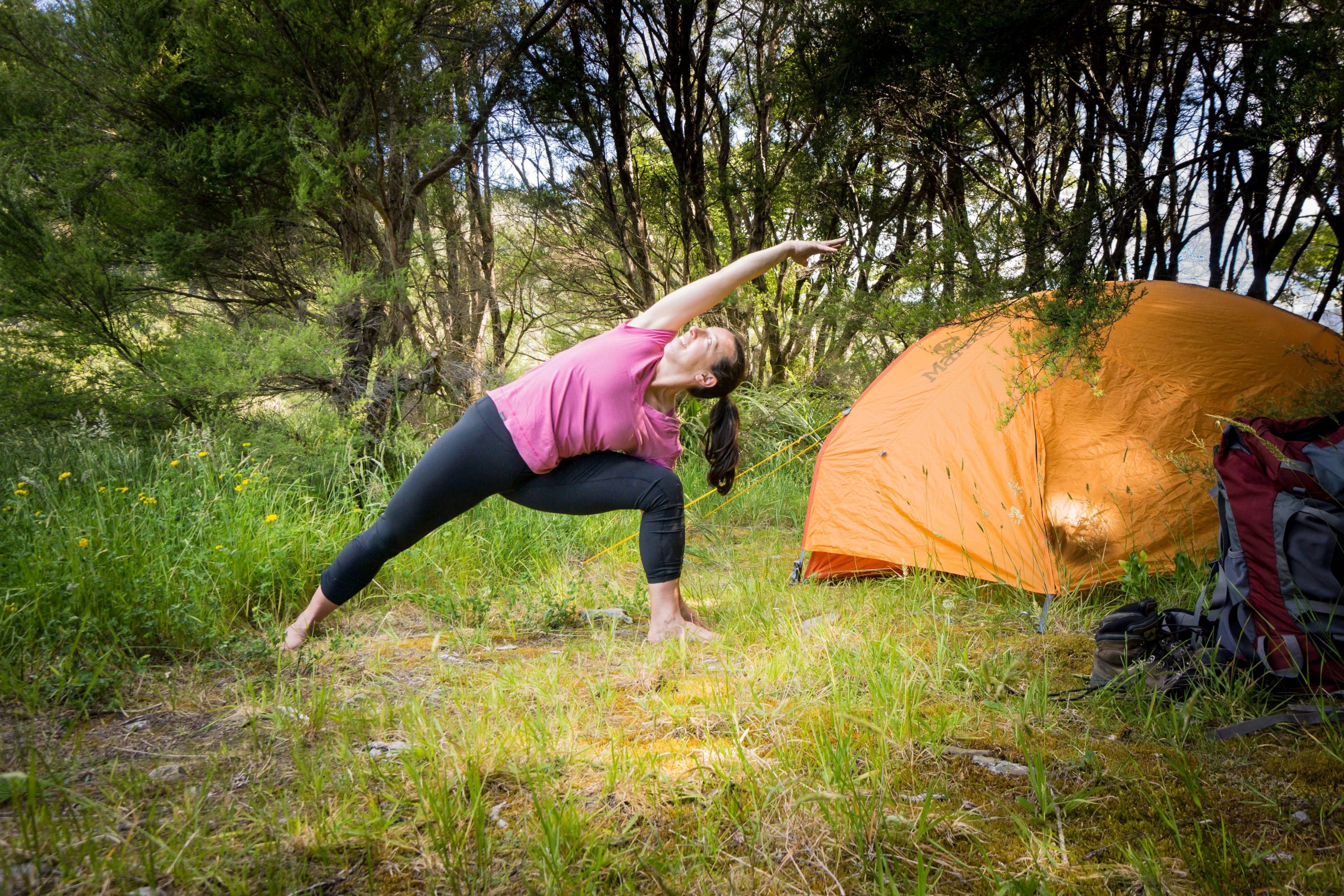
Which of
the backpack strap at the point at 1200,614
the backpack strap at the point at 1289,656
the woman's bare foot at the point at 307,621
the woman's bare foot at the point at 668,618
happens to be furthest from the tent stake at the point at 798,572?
the woman's bare foot at the point at 307,621

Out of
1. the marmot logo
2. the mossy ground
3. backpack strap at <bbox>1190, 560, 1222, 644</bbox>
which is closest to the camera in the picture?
the mossy ground

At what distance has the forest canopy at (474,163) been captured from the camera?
353 cm

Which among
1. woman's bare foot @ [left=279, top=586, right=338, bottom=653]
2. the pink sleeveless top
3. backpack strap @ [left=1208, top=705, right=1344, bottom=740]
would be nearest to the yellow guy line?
the pink sleeveless top

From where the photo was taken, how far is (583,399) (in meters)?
2.40

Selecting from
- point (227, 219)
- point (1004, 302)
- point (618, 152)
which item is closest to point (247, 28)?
point (227, 219)

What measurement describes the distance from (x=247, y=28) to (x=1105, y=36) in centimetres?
556

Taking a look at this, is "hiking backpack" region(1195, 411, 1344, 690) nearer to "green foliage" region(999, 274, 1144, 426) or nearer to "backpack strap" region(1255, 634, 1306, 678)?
"backpack strap" region(1255, 634, 1306, 678)

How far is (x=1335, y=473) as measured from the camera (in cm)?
182

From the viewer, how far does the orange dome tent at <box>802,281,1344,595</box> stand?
286 cm

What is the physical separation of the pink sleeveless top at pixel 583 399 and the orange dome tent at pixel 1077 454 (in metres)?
1.32

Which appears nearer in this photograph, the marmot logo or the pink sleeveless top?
the pink sleeveless top

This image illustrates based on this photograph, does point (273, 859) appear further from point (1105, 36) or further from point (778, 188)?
point (778, 188)

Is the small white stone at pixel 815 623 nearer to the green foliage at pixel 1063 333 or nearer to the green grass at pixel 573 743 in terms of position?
the green grass at pixel 573 743

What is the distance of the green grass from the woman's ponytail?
0.52 m
